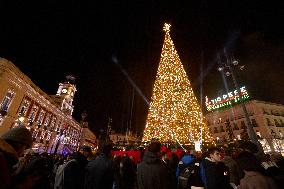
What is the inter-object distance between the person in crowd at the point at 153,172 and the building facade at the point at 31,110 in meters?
19.3

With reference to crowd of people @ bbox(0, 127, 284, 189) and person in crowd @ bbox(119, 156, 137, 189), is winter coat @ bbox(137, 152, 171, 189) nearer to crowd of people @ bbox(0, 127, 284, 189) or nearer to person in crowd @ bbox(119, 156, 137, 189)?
crowd of people @ bbox(0, 127, 284, 189)

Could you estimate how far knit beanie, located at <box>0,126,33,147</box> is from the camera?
82.1 inches

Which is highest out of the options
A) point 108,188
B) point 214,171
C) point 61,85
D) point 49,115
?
point 61,85

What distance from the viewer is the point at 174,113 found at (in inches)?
648

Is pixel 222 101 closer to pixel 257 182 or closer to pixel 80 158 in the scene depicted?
pixel 80 158

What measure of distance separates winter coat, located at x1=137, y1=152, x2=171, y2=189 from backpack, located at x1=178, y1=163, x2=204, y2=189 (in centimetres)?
98

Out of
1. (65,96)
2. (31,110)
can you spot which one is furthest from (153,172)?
(65,96)

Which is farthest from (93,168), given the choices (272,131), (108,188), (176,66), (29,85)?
(272,131)

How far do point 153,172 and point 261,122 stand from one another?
1924 inches

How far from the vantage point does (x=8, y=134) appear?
2.11 meters

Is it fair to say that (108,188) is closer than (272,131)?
Yes

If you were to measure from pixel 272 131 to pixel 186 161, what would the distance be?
4748cm

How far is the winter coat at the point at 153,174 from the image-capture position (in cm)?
349

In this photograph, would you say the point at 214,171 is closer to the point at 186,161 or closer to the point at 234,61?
the point at 186,161
